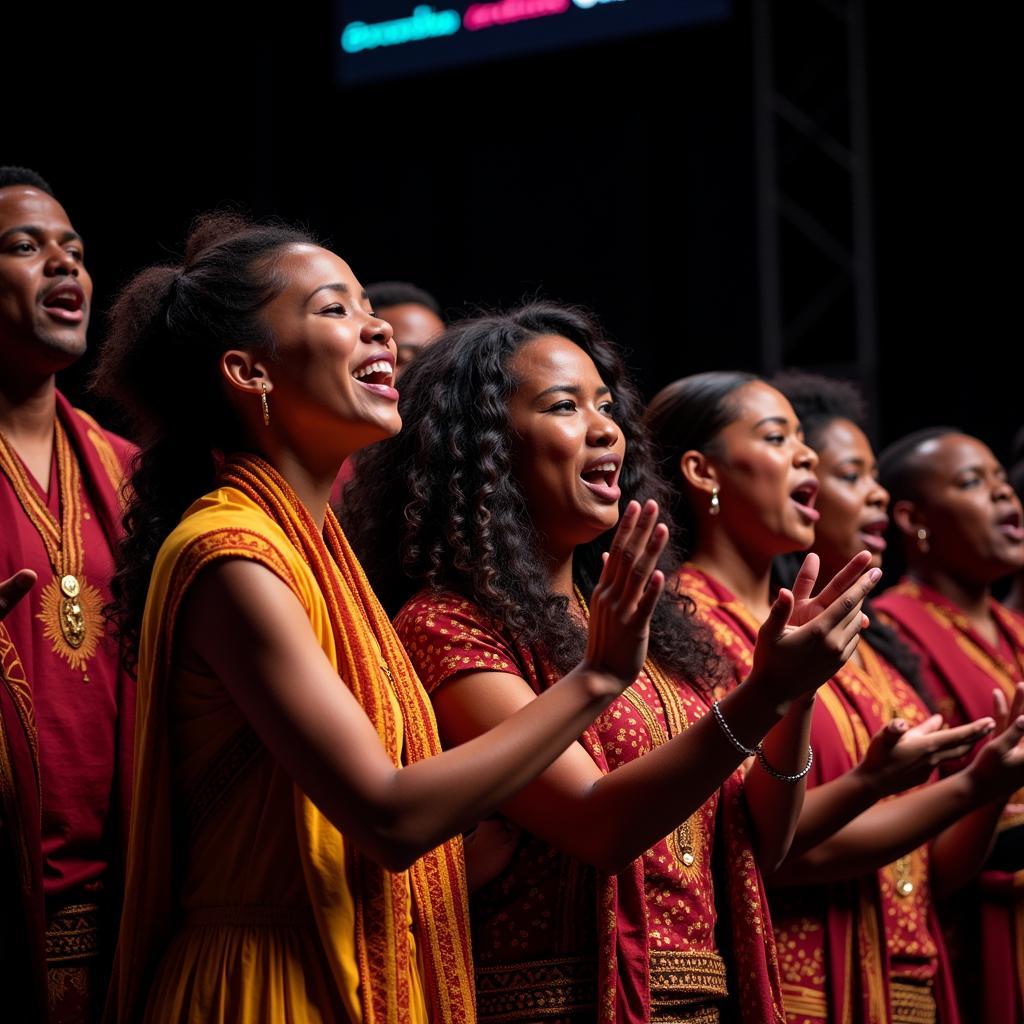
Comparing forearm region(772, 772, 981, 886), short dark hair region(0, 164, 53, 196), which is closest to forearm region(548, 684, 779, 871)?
forearm region(772, 772, 981, 886)

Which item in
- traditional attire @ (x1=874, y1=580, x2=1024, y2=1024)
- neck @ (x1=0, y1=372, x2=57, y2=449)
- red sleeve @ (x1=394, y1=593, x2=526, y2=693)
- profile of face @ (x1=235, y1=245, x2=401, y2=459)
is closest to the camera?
profile of face @ (x1=235, y1=245, x2=401, y2=459)

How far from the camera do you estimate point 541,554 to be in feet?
7.92

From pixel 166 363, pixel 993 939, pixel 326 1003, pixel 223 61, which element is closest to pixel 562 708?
pixel 326 1003

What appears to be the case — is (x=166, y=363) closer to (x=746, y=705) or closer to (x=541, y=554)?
(x=541, y=554)

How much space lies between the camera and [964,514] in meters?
3.87

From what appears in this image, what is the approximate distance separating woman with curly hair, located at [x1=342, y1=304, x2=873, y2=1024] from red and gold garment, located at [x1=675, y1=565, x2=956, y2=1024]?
1.06 ft

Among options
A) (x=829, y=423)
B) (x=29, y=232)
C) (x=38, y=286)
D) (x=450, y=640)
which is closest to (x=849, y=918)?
(x=450, y=640)

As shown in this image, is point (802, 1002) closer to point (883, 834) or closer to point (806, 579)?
point (883, 834)

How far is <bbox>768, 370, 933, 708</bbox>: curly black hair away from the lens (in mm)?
3389

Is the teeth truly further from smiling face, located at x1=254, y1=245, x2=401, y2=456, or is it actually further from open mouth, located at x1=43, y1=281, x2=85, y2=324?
open mouth, located at x1=43, y1=281, x2=85, y2=324

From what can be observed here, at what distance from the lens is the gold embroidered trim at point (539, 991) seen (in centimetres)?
212

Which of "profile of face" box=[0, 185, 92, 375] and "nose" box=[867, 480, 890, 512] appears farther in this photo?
"nose" box=[867, 480, 890, 512]

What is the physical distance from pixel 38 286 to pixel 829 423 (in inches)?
72.0

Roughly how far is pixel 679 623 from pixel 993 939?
134 cm
